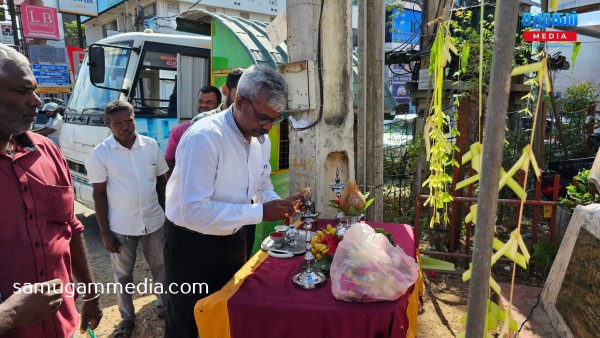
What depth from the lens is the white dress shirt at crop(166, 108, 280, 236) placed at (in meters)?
1.78

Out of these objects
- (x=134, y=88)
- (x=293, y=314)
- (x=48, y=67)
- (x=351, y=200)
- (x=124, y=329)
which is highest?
(x=48, y=67)

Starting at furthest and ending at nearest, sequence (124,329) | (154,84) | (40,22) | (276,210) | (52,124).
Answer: (40,22)
(52,124)
(154,84)
(124,329)
(276,210)

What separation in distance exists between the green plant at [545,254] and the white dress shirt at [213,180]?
3.25m

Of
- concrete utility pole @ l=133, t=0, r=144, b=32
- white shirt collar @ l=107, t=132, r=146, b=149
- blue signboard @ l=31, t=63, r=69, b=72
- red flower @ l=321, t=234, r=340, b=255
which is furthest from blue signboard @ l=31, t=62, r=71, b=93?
red flower @ l=321, t=234, r=340, b=255

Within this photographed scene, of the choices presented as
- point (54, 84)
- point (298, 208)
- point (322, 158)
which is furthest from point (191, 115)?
point (54, 84)

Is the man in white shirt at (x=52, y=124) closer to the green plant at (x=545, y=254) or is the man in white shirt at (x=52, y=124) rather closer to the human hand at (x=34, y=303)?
the human hand at (x=34, y=303)

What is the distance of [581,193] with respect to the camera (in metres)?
3.70

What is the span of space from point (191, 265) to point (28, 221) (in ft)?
2.63

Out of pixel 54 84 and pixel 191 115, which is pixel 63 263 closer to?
pixel 191 115

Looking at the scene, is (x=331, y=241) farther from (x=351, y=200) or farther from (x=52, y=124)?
(x=52, y=124)

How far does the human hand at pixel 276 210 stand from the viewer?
1.94 metres

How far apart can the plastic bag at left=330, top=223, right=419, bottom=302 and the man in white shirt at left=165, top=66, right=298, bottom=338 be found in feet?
1.34

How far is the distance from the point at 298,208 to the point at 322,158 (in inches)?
32.0

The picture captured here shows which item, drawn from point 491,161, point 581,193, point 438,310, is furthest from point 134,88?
point 581,193
